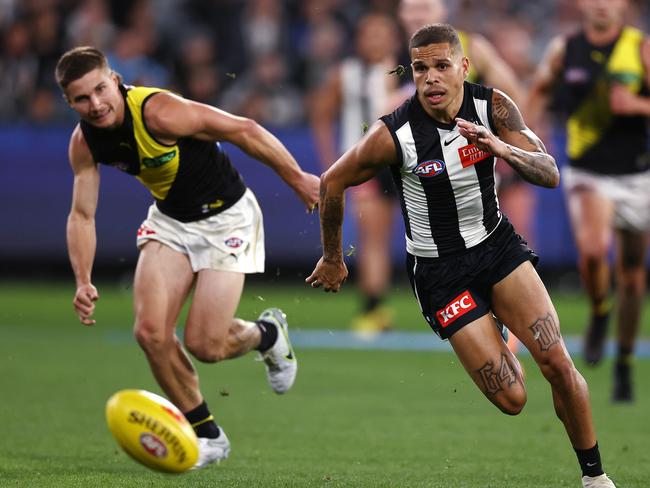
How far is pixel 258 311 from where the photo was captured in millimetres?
14375

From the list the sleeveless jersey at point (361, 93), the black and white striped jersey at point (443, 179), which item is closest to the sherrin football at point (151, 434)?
the black and white striped jersey at point (443, 179)

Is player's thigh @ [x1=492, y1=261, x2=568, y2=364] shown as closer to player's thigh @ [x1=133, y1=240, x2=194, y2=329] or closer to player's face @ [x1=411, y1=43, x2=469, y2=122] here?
player's face @ [x1=411, y1=43, x2=469, y2=122]

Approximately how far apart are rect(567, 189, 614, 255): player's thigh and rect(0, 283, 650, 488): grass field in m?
1.18

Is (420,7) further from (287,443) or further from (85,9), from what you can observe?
(85,9)

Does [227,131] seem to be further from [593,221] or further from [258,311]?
[258,311]

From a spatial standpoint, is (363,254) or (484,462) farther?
(363,254)

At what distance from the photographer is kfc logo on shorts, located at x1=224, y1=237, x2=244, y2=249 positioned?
7.51 meters

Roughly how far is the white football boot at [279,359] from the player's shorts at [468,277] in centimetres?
198

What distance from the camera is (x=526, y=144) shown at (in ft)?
19.7

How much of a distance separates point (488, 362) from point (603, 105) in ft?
15.1

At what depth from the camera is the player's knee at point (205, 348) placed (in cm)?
728

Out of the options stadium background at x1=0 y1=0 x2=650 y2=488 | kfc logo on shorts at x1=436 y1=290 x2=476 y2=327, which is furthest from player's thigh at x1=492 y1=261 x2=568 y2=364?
stadium background at x1=0 y1=0 x2=650 y2=488

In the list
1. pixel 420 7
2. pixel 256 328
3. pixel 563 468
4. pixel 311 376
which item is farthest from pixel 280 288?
pixel 563 468

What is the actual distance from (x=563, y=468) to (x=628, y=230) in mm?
3550
